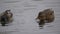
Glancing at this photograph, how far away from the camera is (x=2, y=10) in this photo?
3.70ft

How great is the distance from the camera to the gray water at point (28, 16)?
1111 millimetres

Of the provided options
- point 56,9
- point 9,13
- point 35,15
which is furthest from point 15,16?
point 56,9

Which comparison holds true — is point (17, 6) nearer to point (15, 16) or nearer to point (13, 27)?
point (15, 16)

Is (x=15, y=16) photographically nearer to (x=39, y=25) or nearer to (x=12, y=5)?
(x=12, y=5)

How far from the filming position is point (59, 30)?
110 centimetres

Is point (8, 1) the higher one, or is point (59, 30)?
point (8, 1)

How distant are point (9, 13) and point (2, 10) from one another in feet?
0.23

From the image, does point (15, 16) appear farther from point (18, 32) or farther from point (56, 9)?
point (56, 9)

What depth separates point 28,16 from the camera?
44.3 inches

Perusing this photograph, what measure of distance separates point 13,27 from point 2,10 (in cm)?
19

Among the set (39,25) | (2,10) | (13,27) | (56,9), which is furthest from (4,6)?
(56,9)

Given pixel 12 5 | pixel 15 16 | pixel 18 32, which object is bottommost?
pixel 18 32

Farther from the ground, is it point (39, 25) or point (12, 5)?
point (12, 5)

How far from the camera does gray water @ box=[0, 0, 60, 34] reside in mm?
1111
